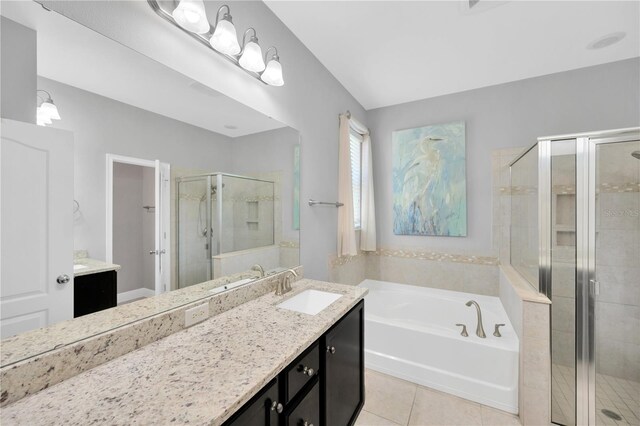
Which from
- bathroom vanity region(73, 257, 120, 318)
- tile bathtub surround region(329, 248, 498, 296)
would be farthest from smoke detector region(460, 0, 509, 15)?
bathroom vanity region(73, 257, 120, 318)

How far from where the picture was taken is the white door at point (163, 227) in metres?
1.03

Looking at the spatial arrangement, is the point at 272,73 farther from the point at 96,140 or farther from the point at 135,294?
the point at 135,294

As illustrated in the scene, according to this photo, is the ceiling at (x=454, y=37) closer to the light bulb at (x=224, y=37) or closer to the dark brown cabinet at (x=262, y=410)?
the light bulb at (x=224, y=37)

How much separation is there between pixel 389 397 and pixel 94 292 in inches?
76.8

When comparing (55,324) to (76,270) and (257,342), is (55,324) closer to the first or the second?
(76,270)

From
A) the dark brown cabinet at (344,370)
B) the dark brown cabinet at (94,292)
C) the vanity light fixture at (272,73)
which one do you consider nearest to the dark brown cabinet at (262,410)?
the dark brown cabinet at (344,370)

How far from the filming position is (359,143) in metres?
3.08

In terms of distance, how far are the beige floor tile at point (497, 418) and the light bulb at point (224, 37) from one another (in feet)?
8.62

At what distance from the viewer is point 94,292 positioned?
0.84 metres

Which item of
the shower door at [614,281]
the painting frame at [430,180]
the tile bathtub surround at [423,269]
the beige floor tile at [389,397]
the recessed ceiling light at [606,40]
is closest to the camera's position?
the shower door at [614,281]

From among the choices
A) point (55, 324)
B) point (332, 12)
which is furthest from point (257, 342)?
point (332, 12)

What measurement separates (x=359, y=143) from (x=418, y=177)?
2.65 feet

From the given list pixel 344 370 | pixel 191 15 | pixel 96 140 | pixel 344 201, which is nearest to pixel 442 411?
pixel 344 370

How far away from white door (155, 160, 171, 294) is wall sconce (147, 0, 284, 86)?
58cm
